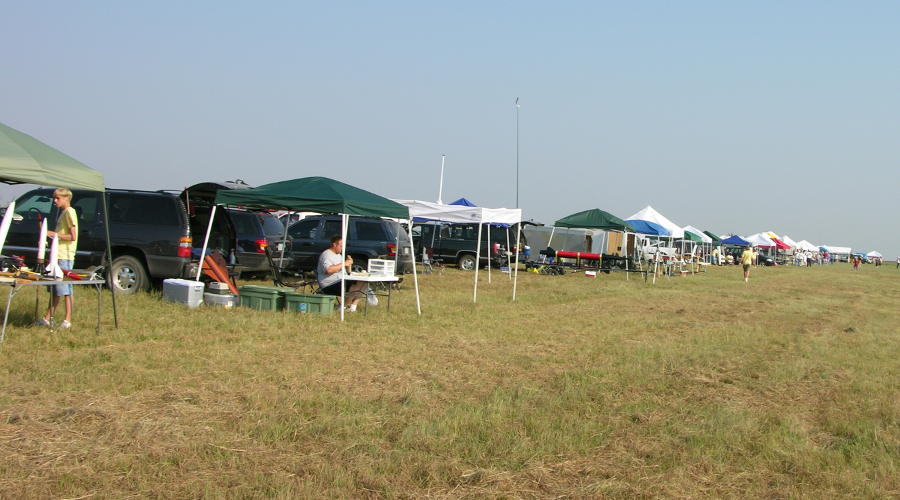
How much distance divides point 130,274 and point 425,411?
7.75 metres

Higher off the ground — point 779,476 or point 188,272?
point 188,272

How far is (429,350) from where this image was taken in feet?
27.0

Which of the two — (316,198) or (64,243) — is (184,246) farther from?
(64,243)

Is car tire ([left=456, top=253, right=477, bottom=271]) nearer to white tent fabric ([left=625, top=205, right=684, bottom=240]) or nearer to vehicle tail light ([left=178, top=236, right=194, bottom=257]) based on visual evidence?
white tent fabric ([left=625, top=205, right=684, bottom=240])

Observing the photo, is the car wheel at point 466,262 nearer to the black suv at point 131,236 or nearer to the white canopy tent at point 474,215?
the white canopy tent at point 474,215

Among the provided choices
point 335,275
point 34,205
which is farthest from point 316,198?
point 34,205

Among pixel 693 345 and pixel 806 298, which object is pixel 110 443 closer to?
pixel 693 345

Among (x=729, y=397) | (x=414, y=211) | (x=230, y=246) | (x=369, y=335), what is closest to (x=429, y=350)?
(x=369, y=335)

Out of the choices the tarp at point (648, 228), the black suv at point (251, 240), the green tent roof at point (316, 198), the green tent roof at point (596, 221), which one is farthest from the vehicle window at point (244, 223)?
the tarp at point (648, 228)

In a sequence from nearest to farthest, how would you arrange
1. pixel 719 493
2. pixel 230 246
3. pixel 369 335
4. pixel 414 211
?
pixel 719 493 < pixel 369 335 < pixel 230 246 < pixel 414 211

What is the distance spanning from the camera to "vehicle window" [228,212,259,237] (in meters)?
13.7

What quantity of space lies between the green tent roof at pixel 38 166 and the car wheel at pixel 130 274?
13.0ft

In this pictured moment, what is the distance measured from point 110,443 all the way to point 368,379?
248cm

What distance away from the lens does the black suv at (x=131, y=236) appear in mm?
11539
